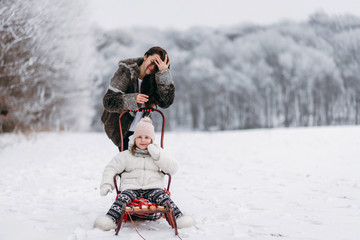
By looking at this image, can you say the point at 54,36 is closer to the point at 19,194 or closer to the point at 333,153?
the point at 19,194

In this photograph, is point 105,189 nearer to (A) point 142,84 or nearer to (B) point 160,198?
(B) point 160,198

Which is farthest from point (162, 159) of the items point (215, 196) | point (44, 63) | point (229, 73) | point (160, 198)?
point (229, 73)

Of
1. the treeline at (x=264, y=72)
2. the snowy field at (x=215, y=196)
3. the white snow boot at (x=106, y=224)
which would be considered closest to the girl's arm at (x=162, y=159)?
the snowy field at (x=215, y=196)

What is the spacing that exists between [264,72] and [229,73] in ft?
7.01

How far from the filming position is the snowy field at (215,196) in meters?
2.68

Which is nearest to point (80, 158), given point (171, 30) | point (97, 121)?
point (97, 121)

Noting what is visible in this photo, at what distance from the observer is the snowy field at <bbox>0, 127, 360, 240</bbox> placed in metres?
2.68

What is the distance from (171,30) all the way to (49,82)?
13073 mm

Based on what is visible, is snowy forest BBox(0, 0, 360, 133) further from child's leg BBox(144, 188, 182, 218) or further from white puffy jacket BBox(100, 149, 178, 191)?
child's leg BBox(144, 188, 182, 218)

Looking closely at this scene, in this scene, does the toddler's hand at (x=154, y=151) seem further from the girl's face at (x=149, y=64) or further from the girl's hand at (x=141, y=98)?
the girl's face at (x=149, y=64)

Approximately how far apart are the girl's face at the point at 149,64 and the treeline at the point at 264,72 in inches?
590

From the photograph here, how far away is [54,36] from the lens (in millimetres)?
10680

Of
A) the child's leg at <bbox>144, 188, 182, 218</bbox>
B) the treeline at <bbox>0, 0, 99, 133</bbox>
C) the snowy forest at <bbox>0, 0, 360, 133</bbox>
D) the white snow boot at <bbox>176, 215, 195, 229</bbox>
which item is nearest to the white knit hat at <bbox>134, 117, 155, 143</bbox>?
the child's leg at <bbox>144, 188, 182, 218</bbox>

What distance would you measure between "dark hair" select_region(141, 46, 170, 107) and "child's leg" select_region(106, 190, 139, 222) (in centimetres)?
81
